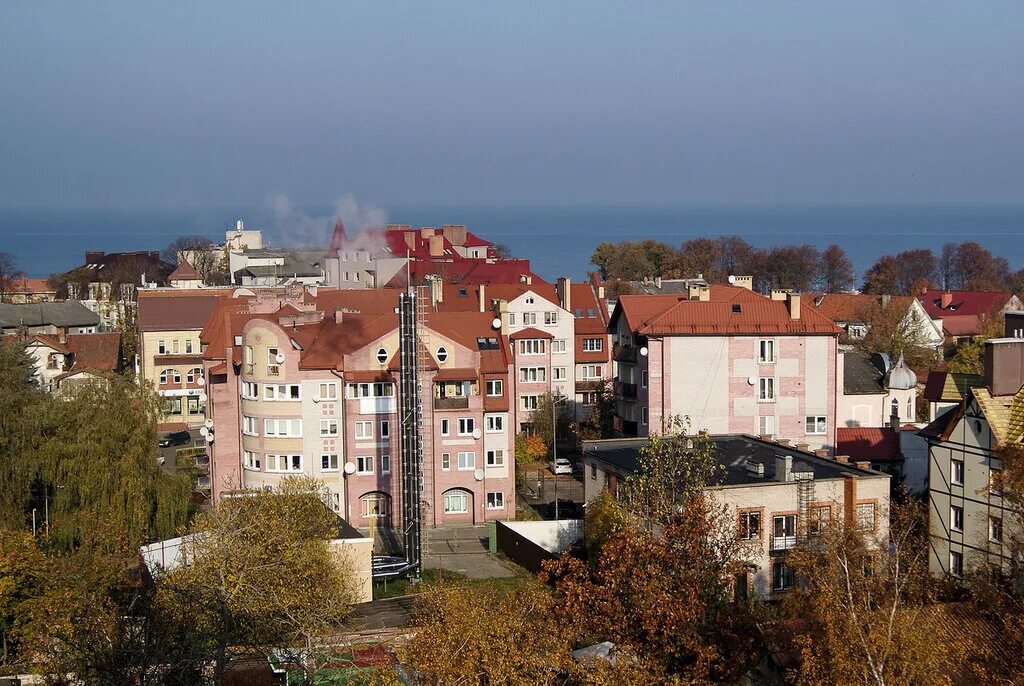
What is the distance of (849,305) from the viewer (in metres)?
67.9

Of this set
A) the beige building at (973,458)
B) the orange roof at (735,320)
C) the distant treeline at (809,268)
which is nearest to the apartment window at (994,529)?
the beige building at (973,458)

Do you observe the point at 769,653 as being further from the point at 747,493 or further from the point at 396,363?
the point at 396,363

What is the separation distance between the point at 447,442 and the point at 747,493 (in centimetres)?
1194

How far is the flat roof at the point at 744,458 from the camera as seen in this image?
91.1 ft

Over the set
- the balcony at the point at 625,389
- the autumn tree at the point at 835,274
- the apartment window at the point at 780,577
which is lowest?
the apartment window at the point at 780,577

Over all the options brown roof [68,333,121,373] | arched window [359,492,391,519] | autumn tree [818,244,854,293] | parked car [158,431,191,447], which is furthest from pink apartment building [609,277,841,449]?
autumn tree [818,244,854,293]

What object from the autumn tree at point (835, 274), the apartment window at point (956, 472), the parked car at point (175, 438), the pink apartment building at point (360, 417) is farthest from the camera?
the autumn tree at point (835, 274)

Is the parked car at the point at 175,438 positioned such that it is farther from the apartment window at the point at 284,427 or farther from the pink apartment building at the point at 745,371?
the pink apartment building at the point at 745,371

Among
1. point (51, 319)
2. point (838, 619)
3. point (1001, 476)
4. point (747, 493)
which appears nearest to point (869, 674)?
point (838, 619)

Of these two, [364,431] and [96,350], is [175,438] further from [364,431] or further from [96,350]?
[364,431]

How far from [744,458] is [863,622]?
1453 cm

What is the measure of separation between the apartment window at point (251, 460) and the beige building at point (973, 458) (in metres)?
18.5

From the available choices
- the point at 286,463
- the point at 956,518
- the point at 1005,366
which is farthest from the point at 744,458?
the point at 286,463

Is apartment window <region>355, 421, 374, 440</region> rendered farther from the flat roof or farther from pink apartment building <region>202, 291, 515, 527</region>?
the flat roof
